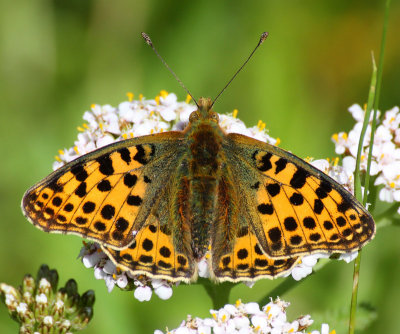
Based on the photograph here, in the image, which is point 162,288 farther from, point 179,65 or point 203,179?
point 179,65

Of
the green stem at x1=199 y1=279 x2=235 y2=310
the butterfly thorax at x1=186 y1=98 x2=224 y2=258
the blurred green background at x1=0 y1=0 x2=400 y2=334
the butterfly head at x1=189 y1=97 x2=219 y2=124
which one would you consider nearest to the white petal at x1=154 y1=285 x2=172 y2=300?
the butterfly thorax at x1=186 y1=98 x2=224 y2=258

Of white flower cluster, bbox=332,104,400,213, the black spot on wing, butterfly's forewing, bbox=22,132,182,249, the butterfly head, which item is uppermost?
white flower cluster, bbox=332,104,400,213

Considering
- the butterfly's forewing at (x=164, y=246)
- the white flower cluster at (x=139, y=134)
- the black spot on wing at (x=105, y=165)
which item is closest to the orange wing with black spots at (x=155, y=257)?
the butterfly's forewing at (x=164, y=246)

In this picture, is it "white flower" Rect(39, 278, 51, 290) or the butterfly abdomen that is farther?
"white flower" Rect(39, 278, 51, 290)

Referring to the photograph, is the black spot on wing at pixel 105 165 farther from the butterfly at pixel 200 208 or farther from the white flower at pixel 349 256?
the white flower at pixel 349 256

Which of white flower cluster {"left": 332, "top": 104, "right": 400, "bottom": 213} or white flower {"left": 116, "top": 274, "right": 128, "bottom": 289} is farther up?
white flower cluster {"left": 332, "top": 104, "right": 400, "bottom": 213}

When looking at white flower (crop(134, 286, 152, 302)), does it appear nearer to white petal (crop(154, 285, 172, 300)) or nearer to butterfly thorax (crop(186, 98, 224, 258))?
white petal (crop(154, 285, 172, 300))

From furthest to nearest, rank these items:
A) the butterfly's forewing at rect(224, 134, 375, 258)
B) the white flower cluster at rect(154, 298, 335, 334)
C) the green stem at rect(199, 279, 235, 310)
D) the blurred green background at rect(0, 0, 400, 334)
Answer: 1. the blurred green background at rect(0, 0, 400, 334)
2. the green stem at rect(199, 279, 235, 310)
3. the white flower cluster at rect(154, 298, 335, 334)
4. the butterfly's forewing at rect(224, 134, 375, 258)
